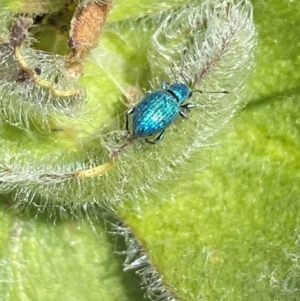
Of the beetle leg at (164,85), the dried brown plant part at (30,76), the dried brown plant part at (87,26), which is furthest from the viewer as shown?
the beetle leg at (164,85)

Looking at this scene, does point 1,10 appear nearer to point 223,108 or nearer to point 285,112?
point 223,108

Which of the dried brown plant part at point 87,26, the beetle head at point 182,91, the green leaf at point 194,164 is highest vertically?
the dried brown plant part at point 87,26

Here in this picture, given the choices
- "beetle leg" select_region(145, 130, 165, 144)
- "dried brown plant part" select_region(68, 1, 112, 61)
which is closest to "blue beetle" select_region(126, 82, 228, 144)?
"beetle leg" select_region(145, 130, 165, 144)

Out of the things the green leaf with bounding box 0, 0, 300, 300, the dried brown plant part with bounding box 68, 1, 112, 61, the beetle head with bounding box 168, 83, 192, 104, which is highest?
the dried brown plant part with bounding box 68, 1, 112, 61

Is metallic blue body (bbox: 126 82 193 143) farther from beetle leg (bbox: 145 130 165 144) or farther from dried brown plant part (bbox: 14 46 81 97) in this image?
dried brown plant part (bbox: 14 46 81 97)

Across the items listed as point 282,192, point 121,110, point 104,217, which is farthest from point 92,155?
point 282,192

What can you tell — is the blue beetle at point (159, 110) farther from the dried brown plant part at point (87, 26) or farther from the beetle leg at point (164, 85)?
the dried brown plant part at point (87, 26)

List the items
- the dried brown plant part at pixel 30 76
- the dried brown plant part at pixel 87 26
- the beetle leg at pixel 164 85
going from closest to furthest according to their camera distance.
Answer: the dried brown plant part at pixel 30 76, the dried brown plant part at pixel 87 26, the beetle leg at pixel 164 85

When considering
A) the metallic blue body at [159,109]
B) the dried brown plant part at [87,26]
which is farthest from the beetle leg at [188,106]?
the dried brown plant part at [87,26]
